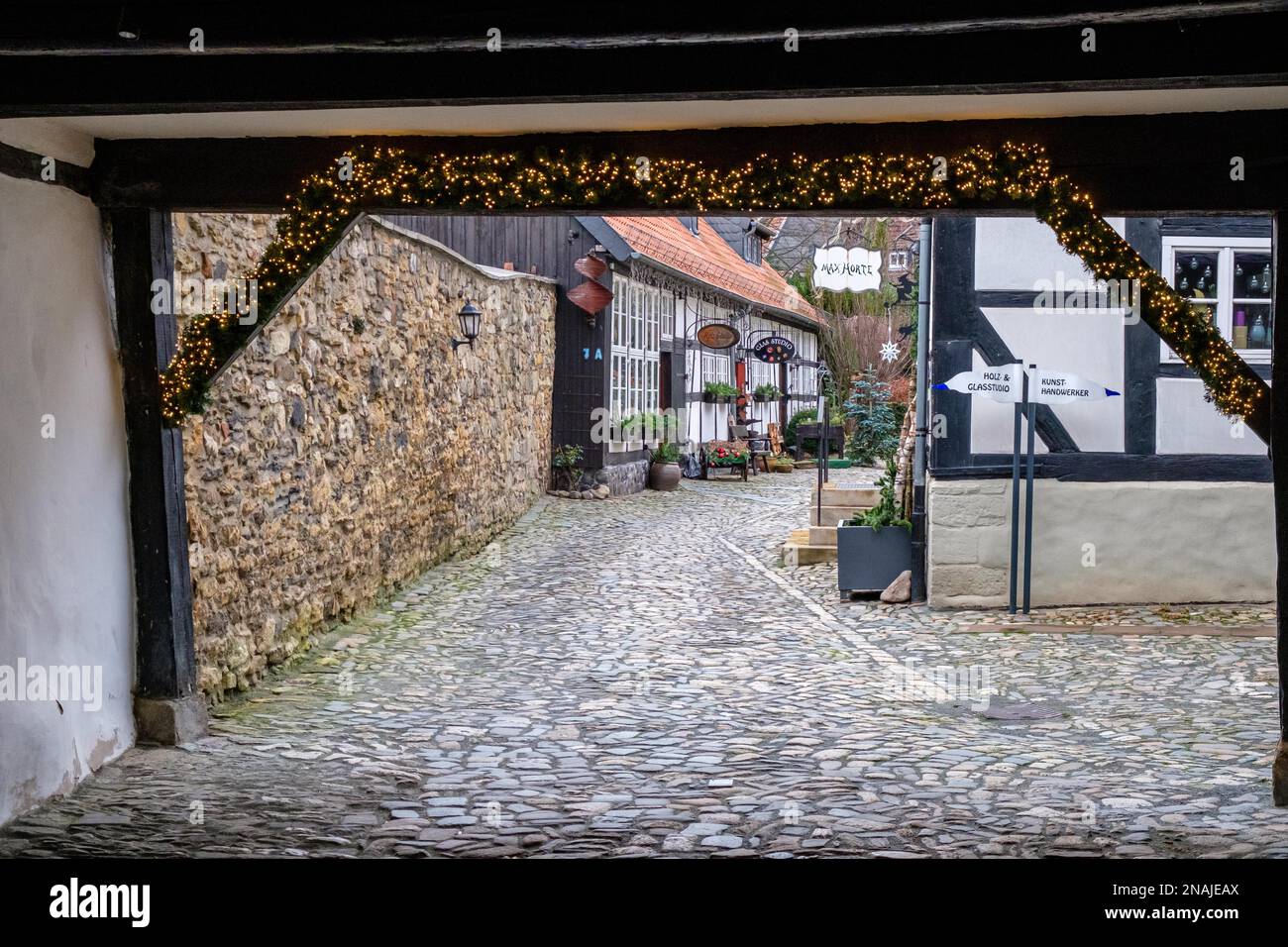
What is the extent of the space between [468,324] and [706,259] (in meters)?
11.7

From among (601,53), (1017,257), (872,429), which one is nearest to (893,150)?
(601,53)

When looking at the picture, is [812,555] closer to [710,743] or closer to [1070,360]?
[1070,360]

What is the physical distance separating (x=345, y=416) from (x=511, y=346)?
6.26m

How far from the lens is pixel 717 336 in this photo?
21.4 meters

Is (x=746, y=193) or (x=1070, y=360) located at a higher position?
(x=746, y=193)

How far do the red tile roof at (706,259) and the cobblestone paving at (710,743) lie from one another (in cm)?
956

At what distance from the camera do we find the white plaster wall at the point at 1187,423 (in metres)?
10.2

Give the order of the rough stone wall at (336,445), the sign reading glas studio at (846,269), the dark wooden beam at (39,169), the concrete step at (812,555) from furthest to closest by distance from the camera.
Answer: the sign reading glas studio at (846,269) < the concrete step at (812,555) < the rough stone wall at (336,445) < the dark wooden beam at (39,169)

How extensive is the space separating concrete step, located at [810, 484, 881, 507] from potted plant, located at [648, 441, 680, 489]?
6.44 meters

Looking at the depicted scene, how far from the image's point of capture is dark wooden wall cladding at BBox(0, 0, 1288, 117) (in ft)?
12.4

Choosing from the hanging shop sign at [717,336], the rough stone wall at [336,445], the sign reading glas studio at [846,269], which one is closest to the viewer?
the rough stone wall at [336,445]

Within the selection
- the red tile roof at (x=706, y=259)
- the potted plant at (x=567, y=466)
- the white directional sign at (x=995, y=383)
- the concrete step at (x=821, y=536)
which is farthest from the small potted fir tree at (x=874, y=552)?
the red tile roof at (x=706, y=259)

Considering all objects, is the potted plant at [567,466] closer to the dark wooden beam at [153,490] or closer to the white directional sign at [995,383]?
the white directional sign at [995,383]
